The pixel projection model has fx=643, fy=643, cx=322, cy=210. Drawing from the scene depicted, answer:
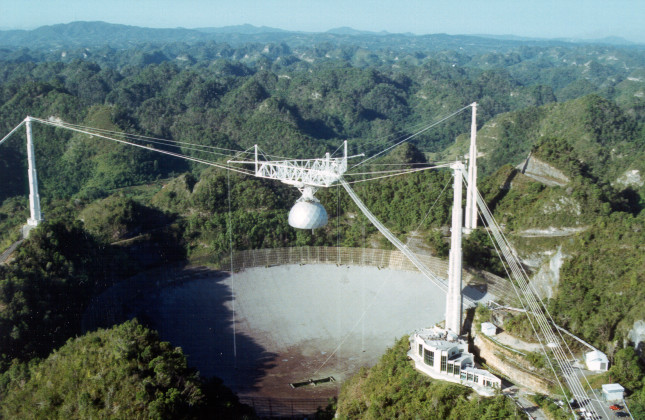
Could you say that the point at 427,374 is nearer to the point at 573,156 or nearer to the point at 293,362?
the point at 293,362

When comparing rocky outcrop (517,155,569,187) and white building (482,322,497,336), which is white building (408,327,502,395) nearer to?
white building (482,322,497,336)

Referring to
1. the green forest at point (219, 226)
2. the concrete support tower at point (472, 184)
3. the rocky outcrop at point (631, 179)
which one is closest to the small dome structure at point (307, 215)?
the green forest at point (219, 226)

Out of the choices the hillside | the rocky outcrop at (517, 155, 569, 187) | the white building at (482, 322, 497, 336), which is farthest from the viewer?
the rocky outcrop at (517, 155, 569, 187)

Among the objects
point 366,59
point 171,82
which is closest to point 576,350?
point 171,82

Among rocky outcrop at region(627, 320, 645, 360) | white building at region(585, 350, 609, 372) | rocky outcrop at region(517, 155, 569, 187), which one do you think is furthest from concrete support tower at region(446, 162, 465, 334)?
rocky outcrop at region(517, 155, 569, 187)

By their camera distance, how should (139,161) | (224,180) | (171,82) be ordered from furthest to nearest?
(171,82) < (139,161) < (224,180)

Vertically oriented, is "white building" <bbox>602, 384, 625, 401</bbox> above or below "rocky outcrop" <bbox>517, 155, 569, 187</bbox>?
below

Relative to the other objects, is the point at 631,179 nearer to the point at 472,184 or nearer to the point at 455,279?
the point at 472,184
